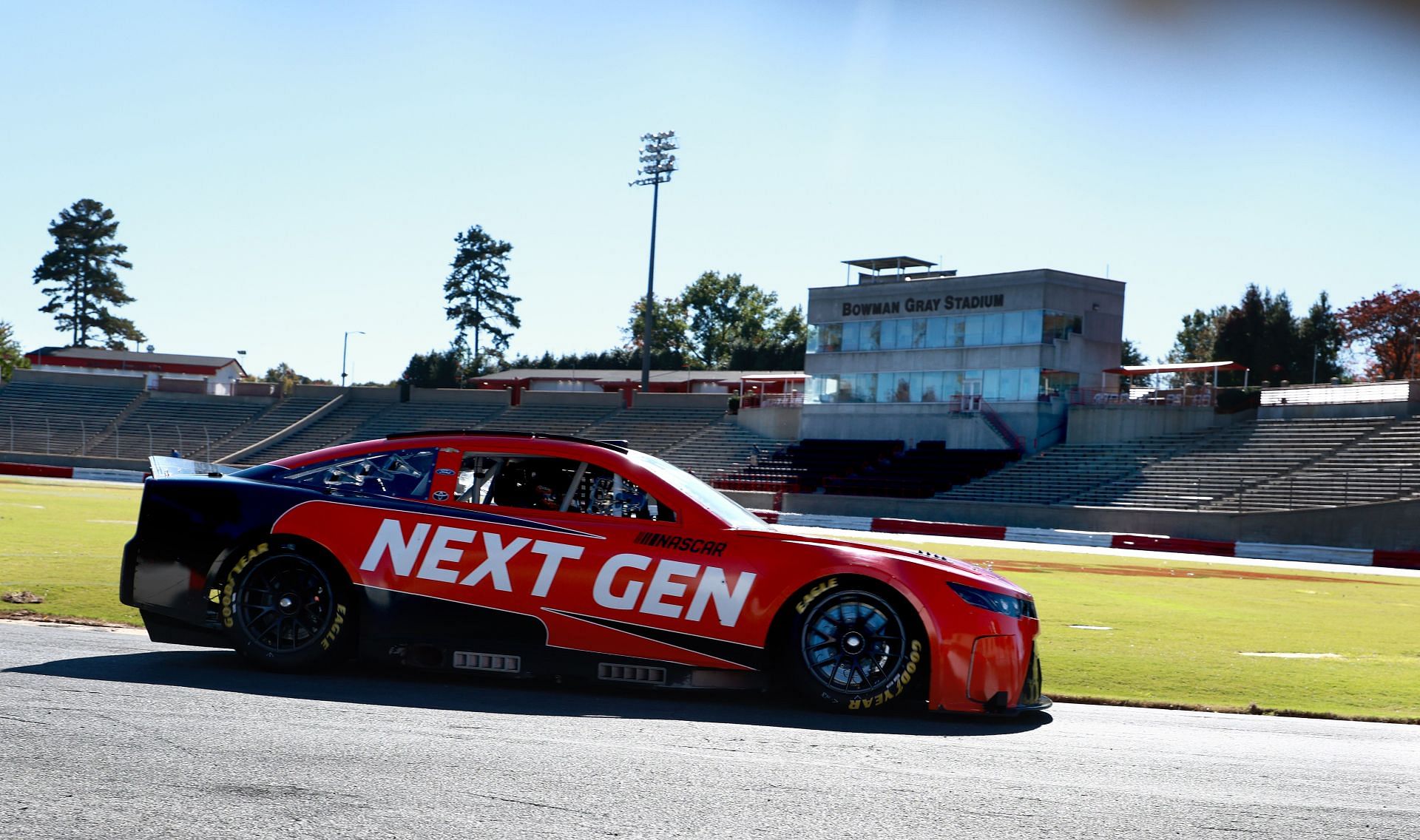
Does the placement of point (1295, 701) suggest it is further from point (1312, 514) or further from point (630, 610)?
point (1312, 514)

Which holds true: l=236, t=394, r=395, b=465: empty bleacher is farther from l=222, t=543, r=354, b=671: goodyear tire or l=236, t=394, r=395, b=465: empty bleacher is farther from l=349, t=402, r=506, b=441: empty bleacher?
l=222, t=543, r=354, b=671: goodyear tire

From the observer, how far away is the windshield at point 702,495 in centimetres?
729

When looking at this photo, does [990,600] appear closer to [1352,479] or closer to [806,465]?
[1352,479]

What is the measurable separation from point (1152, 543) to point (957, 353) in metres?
18.6

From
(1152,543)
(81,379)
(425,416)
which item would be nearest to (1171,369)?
(1152,543)

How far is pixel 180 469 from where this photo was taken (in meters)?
8.02

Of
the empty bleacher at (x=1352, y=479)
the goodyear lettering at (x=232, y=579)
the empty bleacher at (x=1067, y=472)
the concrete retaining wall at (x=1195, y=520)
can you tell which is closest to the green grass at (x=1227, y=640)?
the goodyear lettering at (x=232, y=579)

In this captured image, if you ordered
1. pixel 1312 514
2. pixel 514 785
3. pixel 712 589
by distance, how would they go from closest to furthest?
pixel 514 785 → pixel 712 589 → pixel 1312 514

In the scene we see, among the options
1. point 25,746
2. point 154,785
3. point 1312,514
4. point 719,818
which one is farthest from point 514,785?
point 1312,514

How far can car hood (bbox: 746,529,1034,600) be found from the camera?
6.90m

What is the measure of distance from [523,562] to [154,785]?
110 inches

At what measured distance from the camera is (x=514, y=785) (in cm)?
480

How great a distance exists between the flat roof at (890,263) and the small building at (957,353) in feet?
0.27

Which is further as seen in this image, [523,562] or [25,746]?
[523,562]
